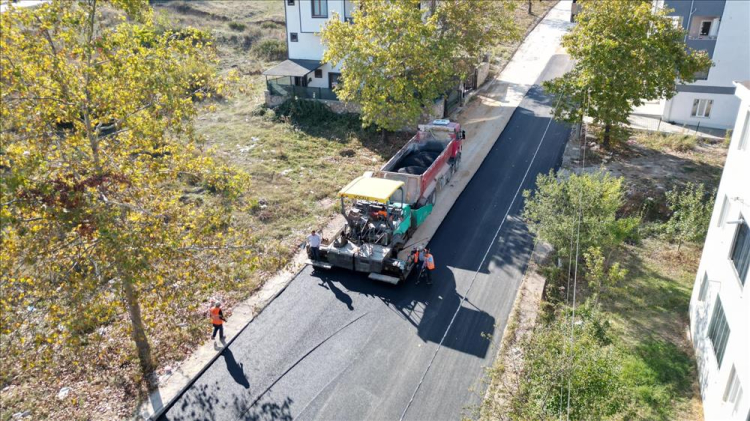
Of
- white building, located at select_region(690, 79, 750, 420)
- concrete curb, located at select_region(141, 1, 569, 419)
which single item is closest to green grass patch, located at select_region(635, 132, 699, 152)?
concrete curb, located at select_region(141, 1, 569, 419)

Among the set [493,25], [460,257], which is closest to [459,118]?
[493,25]

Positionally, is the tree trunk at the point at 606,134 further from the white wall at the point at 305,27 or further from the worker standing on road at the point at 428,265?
the white wall at the point at 305,27

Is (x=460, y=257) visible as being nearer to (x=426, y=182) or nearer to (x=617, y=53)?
(x=426, y=182)

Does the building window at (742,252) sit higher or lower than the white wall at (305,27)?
lower

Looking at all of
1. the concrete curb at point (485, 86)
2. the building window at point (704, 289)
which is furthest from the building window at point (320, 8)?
the building window at point (704, 289)

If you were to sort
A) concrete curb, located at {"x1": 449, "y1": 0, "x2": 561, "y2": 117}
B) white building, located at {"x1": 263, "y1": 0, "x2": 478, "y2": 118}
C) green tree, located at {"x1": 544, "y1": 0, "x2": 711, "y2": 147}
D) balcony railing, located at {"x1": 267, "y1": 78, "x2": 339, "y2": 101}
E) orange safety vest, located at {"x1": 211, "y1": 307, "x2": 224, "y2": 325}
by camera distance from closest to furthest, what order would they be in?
orange safety vest, located at {"x1": 211, "y1": 307, "x2": 224, "y2": 325}
green tree, located at {"x1": 544, "y1": 0, "x2": 711, "y2": 147}
balcony railing, located at {"x1": 267, "y1": 78, "x2": 339, "y2": 101}
white building, located at {"x1": 263, "y1": 0, "x2": 478, "y2": 118}
concrete curb, located at {"x1": 449, "y1": 0, "x2": 561, "y2": 117}

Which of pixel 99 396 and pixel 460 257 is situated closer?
pixel 99 396

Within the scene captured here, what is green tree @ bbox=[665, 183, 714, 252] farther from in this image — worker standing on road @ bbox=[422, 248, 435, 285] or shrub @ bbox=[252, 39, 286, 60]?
shrub @ bbox=[252, 39, 286, 60]
